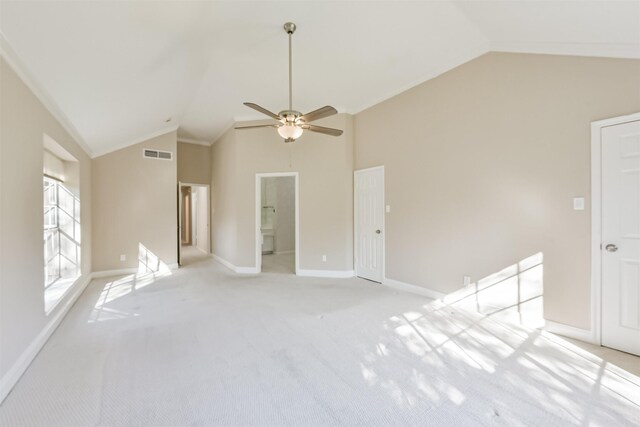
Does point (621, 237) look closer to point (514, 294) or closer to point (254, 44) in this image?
point (514, 294)

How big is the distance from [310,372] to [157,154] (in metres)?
5.50

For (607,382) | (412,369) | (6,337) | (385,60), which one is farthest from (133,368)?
(385,60)

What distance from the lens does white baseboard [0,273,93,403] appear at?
77.0 inches

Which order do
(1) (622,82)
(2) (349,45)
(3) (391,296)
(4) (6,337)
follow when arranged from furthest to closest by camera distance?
(3) (391,296), (2) (349,45), (1) (622,82), (4) (6,337)

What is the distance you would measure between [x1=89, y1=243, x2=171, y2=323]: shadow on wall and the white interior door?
347 cm

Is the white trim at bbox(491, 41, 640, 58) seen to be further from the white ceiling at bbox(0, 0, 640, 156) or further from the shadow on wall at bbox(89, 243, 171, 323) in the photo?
the shadow on wall at bbox(89, 243, 171, 323)

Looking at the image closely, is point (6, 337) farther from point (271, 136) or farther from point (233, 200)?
point (271, 136)

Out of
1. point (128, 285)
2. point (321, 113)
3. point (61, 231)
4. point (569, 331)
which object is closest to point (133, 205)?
point (61, 231)

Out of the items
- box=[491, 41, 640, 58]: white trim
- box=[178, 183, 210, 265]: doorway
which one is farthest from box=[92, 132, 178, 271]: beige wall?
box=[491, 41, 640, 58]: white trim

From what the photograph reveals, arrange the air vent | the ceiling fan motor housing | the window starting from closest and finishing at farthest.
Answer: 1. the ceiling fan motor housing
2. the window
3. the air vent

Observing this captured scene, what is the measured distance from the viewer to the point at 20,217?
88.4 inches

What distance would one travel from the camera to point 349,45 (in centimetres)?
330

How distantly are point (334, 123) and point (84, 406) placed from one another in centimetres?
484

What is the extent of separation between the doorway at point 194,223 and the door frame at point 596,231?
7.10m
